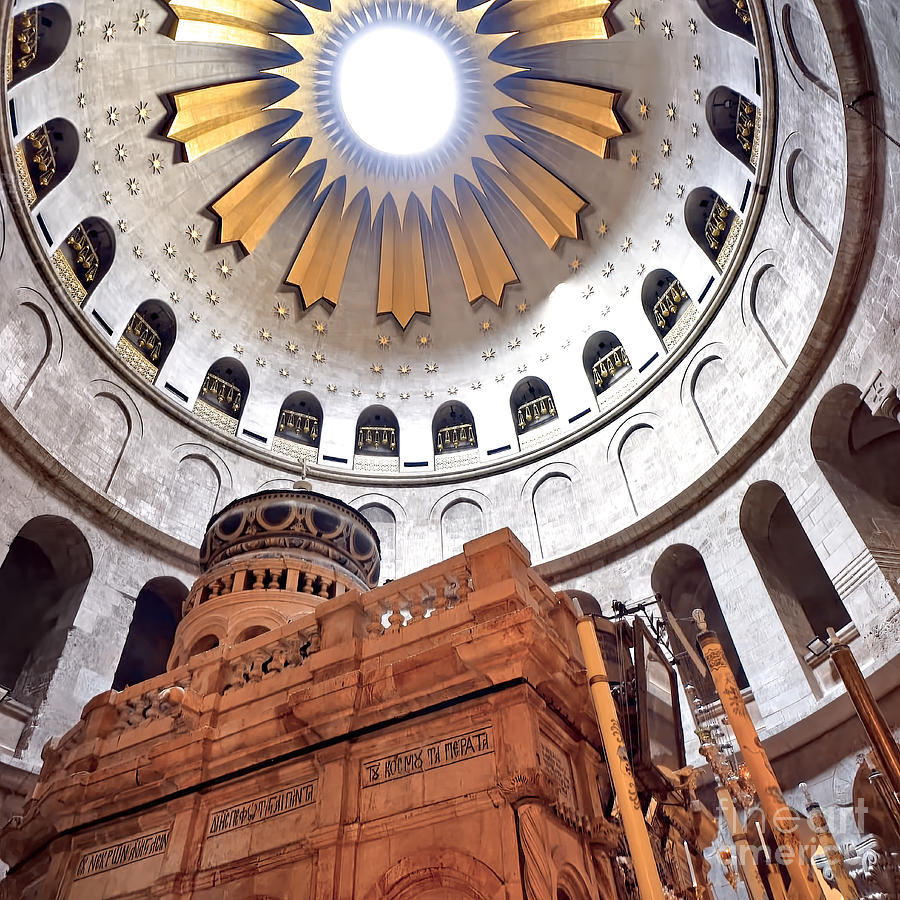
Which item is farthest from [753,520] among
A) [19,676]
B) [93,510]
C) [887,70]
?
[19,676]

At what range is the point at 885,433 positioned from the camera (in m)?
14.2

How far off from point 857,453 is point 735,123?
342 inches

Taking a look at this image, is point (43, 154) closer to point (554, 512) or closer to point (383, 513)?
point (383, 513)

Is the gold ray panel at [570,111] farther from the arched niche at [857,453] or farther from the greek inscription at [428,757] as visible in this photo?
the greek inscription at [428,757]

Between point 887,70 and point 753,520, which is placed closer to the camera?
point 887,70

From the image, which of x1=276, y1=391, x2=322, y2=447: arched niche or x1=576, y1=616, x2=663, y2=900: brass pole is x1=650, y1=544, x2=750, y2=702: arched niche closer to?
x1=276, y1=391, x2=322, y2=447: arched niche

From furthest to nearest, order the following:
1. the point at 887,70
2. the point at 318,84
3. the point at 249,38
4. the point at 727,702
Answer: the point at 318,84
the point at 249,38
the point at 887,70
the point at 727,702

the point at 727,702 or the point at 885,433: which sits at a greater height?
the point at 885,433

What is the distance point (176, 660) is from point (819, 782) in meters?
10.1

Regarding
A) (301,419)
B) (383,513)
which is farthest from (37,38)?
(383,513)

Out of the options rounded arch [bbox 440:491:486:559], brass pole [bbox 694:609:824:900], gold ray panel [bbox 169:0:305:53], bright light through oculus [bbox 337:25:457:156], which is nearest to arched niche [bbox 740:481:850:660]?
rounded arch [bbox 440:491:486:559]

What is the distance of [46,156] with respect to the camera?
693 inches

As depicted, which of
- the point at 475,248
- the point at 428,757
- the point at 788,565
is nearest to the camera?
the point at 428,757

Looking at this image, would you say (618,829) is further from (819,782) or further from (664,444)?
(664,444)
